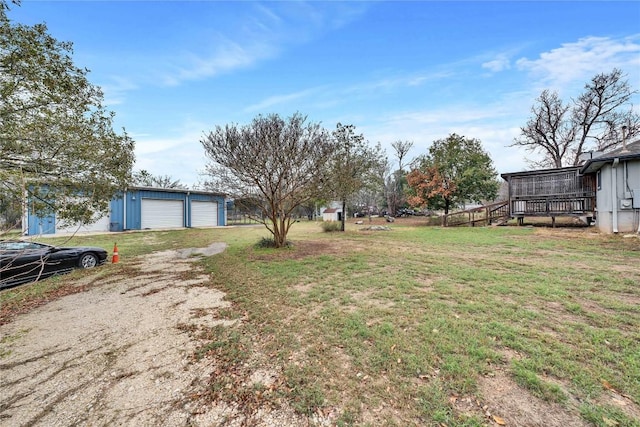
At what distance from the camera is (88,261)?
24.4 feet

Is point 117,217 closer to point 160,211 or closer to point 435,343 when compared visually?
point 160,211

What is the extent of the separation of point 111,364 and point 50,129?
5.25 m

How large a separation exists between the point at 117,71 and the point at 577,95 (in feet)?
97.6

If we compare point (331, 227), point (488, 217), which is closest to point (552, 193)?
point (488, 217)

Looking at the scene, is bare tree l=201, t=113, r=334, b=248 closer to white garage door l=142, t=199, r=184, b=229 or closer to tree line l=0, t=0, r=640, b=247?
tree line l=0, t=0, r=640, b=247

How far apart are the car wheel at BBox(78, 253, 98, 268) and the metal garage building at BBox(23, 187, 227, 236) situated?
1041 cm

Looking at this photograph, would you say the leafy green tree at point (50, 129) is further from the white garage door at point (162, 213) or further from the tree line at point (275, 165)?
the white garage door at point (162, 213)

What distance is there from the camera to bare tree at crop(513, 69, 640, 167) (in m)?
18.7

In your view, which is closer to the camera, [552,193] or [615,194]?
[615,194]

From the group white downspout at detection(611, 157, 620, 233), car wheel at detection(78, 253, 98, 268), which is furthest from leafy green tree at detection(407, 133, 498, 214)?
car wheel at detection(78, 253, 98, 268)

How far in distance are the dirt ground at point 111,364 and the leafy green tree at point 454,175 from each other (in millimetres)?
19881

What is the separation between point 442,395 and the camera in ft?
6.71

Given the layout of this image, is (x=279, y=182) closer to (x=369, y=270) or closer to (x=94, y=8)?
(x=369, y=270)

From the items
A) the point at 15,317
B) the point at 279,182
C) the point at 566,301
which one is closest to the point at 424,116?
the point at 279,182
